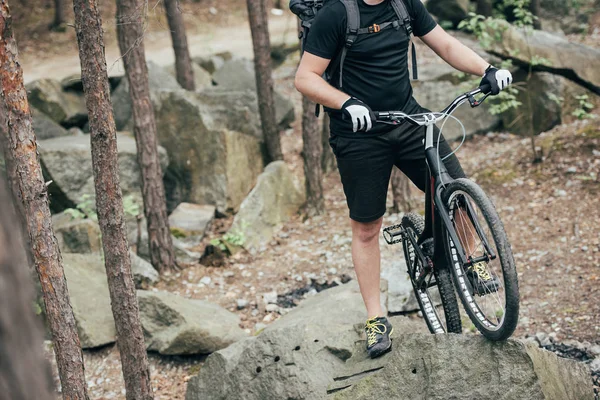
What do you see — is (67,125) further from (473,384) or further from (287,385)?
(473,384)

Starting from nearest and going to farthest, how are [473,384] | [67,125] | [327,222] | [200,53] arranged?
[473,384] → [327,222] → [67,125] → [200,53]

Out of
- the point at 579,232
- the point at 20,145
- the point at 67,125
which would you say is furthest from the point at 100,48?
the point at 67,125

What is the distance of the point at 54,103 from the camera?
12531 millimetres

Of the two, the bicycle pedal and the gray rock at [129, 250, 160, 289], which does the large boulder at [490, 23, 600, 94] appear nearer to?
the bicycle pedal

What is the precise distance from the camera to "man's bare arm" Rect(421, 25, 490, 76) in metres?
4.04

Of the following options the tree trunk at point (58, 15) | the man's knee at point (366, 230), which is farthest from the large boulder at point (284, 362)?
the tree trunk at point (58, 15)

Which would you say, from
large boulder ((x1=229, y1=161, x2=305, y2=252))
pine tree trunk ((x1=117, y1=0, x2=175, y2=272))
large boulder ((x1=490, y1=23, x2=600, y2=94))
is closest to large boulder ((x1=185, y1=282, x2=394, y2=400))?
pine tree trunk ((x1=117, y1=0, x2=175, y2=272))

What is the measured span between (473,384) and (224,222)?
19.9 ft

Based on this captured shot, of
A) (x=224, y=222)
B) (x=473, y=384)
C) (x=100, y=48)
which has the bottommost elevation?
(x=224, y=222)

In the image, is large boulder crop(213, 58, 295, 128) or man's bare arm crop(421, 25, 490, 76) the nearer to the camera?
man's bare arm crop(421, 25, 490, 76)

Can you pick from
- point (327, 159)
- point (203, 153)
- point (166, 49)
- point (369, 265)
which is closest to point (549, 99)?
point (327, 159)

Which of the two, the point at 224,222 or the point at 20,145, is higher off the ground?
the point at 20,145

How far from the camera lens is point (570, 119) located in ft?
32.4

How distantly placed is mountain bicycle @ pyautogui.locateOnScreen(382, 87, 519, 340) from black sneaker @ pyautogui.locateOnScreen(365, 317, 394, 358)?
0.39 meters
